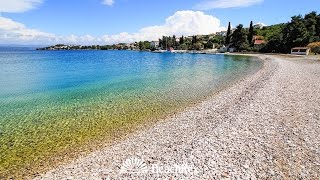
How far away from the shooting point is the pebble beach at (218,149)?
385 inches

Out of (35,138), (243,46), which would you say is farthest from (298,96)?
(243,46)

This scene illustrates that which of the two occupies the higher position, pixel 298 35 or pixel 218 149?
pixel 298 35

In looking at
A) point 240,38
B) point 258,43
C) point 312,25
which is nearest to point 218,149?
point 312,25

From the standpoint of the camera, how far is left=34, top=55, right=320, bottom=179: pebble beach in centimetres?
978

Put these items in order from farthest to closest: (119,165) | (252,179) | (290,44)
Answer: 1. (290,44)
2. (119,165)
3. (252,179)

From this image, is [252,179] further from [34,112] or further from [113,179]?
[34,112]

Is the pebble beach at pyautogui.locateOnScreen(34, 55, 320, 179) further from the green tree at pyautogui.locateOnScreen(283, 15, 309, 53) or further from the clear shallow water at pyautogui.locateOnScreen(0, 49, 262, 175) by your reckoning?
the green tree at pyautogui.locateOnScreen(283, 15, 309, 53)

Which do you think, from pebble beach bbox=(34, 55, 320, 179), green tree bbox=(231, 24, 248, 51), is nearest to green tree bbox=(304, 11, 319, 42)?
green tree bbox=(231, 24, 248, 51)

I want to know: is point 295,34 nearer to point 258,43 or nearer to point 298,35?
point 298,35

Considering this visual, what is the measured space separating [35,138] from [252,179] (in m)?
11.7

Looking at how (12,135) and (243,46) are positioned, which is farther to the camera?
(243,46)

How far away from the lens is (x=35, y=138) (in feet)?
48.1

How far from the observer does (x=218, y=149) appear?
37.7ft

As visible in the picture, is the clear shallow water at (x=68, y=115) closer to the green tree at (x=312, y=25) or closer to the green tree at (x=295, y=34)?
the green tree at (x=295, y=34)
